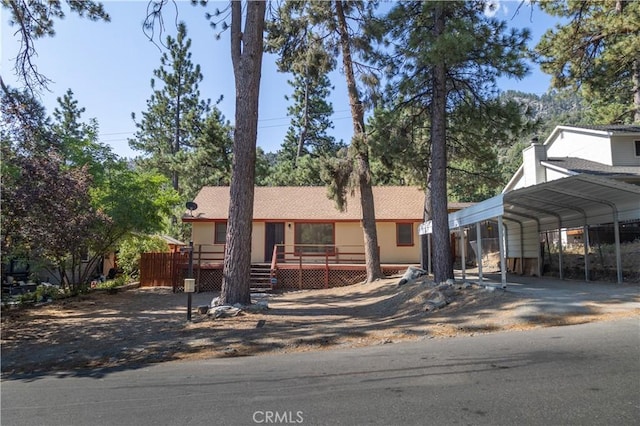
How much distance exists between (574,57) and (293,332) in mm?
13805

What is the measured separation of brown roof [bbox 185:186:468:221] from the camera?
21.2m

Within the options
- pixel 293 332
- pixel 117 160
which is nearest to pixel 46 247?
pixel 117 160

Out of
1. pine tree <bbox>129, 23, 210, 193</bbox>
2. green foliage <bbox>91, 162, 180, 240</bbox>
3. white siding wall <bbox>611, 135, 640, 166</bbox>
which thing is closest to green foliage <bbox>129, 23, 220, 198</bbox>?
pine tree <bbox>129, 23, 210, 193</bbox>

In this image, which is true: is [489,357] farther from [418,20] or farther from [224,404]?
[418,20]

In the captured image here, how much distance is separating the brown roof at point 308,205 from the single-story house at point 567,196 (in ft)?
15.7

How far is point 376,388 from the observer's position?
14.6ft

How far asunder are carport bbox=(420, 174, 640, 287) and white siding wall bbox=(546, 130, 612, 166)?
6.11 metres

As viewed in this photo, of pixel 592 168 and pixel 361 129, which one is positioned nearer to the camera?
pixel 361 129

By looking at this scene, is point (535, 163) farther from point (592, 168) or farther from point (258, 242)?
point (258, 242)

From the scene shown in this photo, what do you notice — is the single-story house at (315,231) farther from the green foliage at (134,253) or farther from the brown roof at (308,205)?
the green foliage at (134,253)

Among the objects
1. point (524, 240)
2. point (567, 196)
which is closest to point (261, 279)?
point (524, 240)

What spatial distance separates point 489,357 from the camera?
17.5ft

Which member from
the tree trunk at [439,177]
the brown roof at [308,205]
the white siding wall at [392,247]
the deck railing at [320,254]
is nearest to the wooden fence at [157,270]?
the brown roof at [308,205]

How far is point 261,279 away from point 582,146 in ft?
55.9
